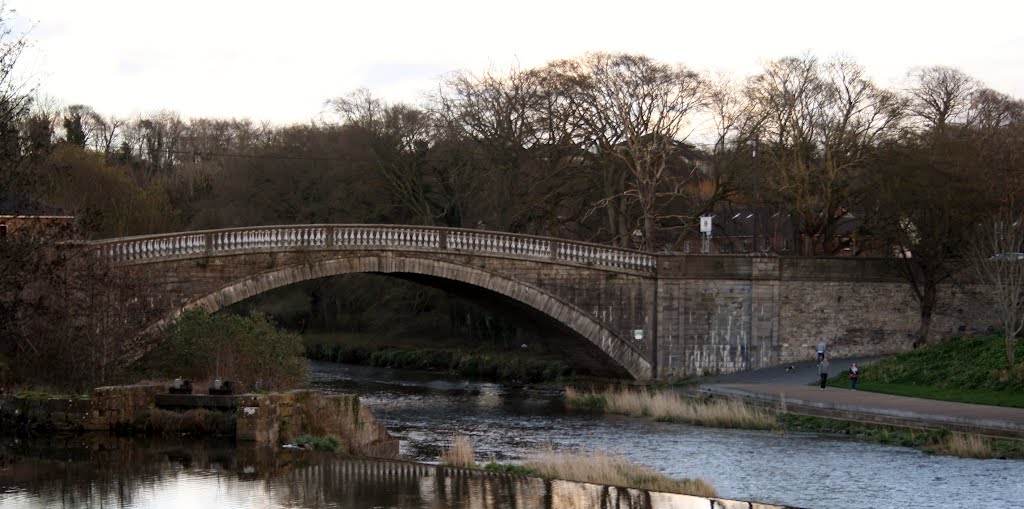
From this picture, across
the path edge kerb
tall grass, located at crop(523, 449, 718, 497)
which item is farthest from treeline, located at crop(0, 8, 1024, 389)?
tall grass, located at crop(523, 449, 718, 497)

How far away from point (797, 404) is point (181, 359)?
1320 centimetres

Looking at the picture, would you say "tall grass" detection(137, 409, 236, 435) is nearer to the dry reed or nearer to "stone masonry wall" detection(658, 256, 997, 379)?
the dry reed

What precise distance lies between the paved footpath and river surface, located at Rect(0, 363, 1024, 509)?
4.80 feet

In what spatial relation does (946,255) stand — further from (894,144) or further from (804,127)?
(804,127)

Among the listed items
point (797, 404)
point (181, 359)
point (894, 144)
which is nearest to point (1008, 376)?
point (797, 404)

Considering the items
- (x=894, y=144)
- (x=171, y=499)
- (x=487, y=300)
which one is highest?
(x=894, y=144)

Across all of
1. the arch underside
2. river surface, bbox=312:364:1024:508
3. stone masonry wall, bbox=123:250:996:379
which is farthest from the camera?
stone masonry wall, bbox=123:250:996:379

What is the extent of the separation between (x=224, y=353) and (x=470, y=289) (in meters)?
14.0

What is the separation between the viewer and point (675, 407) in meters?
30.7

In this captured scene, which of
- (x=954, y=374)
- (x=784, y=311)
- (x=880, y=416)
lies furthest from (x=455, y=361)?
(x=880, y=416)

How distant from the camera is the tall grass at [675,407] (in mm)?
28405

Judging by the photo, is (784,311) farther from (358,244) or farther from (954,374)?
(358,244)

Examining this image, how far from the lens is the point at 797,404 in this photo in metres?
28.9

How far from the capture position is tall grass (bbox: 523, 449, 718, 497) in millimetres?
16344
